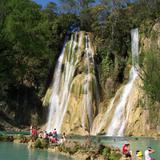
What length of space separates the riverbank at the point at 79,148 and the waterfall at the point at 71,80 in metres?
20.9

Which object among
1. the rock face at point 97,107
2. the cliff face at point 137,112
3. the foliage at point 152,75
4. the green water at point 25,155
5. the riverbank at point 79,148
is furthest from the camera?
the rock face at point 97,107

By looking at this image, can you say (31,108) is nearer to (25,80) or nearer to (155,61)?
(25,80)

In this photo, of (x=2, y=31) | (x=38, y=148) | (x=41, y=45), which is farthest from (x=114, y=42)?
(x=38, y=148)

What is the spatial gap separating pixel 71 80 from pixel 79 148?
32.7 metres

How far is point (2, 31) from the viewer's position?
49594 millimetres

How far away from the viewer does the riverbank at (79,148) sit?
83.2ft

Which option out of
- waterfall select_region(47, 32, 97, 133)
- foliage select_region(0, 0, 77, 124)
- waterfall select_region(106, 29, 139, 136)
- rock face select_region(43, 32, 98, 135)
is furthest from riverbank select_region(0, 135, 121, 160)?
waterfall select_region(47, 32, 97, 133)

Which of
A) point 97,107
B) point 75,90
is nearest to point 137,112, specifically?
point 97,107

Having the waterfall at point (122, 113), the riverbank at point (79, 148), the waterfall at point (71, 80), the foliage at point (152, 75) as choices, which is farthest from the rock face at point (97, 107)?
the riverbank at point (79, 148)

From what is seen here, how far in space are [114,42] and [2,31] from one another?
62.6ft

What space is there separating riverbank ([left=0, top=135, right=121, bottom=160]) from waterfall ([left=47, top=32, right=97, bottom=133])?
20856 millimetres

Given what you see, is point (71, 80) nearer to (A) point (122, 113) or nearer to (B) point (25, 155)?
(A) point (122, 113)

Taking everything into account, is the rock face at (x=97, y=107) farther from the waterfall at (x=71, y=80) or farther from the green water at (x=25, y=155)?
the green water at (x=25, y=155)

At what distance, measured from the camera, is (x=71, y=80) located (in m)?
61.3
